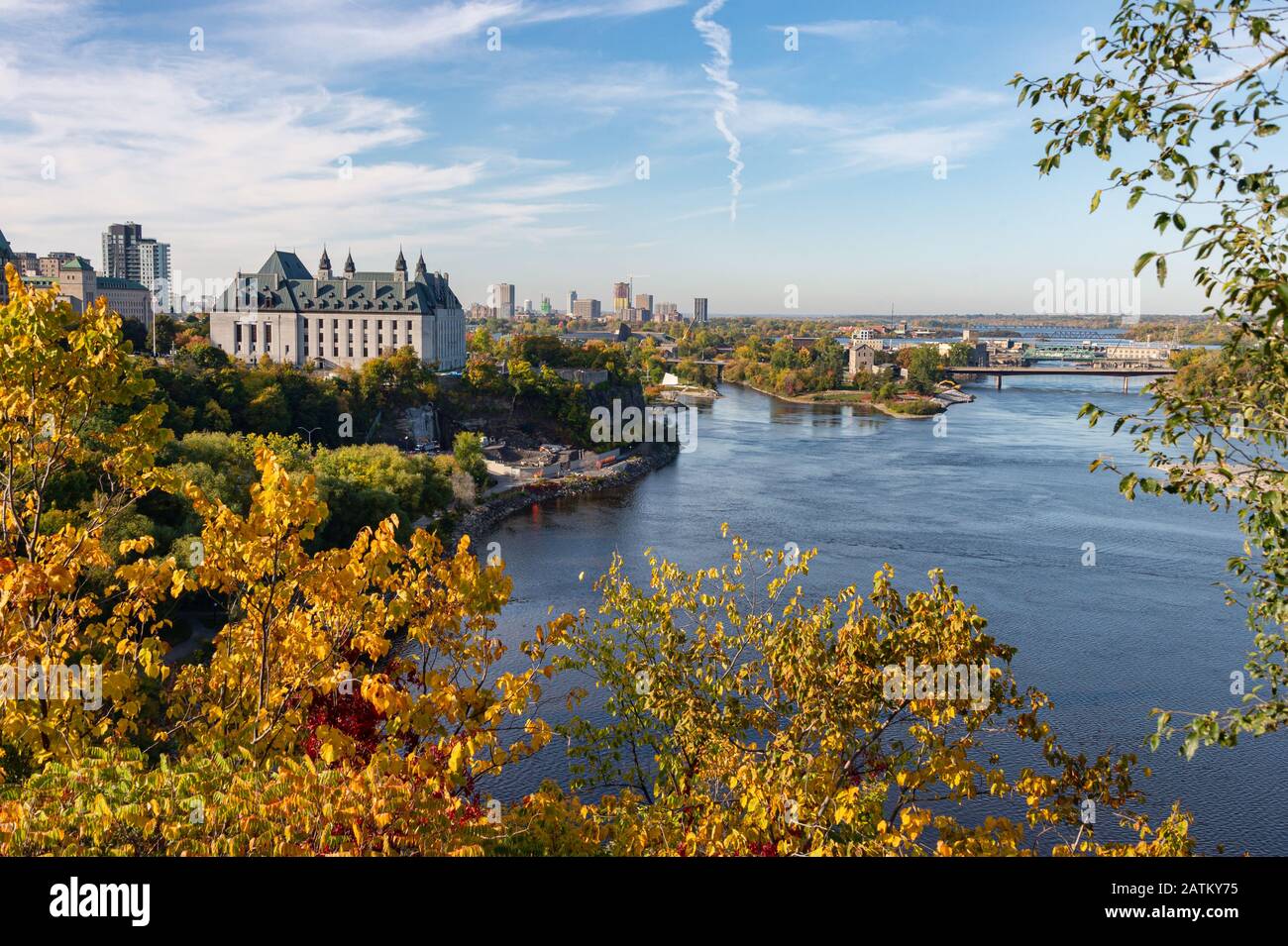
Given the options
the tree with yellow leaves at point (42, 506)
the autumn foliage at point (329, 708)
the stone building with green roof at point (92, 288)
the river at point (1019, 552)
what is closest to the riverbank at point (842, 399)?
the river at point (1019, 552)

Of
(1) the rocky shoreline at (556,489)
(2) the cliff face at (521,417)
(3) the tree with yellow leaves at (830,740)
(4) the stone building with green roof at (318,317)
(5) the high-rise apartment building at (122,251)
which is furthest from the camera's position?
(5) the high-rise apartment building at (122,251)

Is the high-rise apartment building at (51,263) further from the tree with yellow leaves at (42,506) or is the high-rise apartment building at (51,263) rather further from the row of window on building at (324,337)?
the tree with yellow leaves at (42,506)

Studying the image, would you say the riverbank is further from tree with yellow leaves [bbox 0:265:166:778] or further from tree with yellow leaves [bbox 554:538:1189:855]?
tree with yellow leaves [bbox 0:265:166:778]

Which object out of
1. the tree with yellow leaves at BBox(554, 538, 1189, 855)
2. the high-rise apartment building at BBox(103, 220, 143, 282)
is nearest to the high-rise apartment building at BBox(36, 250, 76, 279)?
the high-rise apartment building at BBox(103, 220, 143, 282)

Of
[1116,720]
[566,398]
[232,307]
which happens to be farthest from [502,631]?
[232,307]

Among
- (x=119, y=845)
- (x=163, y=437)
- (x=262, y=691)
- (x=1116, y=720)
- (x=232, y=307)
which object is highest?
(x=232, y=307)
